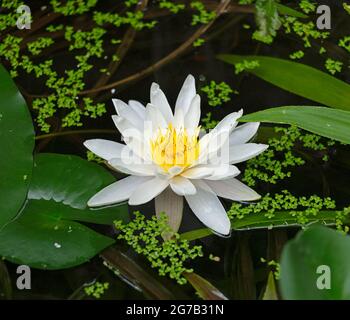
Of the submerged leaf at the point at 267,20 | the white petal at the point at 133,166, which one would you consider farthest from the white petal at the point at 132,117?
the submerged leaf at the point at 267,20

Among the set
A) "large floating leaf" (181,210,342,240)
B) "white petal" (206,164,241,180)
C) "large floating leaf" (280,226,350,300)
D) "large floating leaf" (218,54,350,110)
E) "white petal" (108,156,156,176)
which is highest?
"large floating leaf" (218,54,350,110)

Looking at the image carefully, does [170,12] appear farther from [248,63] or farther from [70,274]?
[70,274]

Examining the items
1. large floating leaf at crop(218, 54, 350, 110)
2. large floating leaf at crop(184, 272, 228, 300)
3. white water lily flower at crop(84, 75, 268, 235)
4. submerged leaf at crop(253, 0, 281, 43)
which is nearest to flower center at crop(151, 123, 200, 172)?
white water lily flower at crop(84, 75, 268, 235)

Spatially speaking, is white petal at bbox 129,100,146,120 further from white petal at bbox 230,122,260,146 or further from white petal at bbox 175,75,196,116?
white petal at bbox 230,122,260,146

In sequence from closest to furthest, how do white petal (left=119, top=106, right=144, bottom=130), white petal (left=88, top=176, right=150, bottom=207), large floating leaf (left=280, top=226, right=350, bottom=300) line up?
large floating leaf (left=280, top=226, right=350, bottom=300) < white petal (left=88, top=176, right=150, bottom=207) < white petal (left=119, top=106, right=144, bottom=130)

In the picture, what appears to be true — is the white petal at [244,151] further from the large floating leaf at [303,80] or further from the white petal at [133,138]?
the large floating leaf at [303,80]

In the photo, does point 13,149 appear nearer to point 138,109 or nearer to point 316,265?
point 138,109
